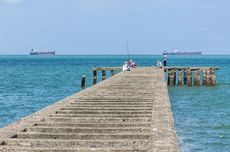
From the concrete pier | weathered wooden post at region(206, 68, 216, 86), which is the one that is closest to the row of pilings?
weathered wooden post at region(206, 68, 216, 86)

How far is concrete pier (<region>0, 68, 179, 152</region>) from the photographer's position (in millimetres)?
7539

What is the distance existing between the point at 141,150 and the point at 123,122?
8.72 ft

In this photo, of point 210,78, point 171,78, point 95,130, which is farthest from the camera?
point 171,78

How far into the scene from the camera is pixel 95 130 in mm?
8969

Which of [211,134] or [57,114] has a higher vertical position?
[57,114]

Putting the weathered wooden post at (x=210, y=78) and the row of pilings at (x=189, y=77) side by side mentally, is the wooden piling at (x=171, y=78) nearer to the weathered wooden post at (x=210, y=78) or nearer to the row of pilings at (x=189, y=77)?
the row of pilings at (x=189, y=77)

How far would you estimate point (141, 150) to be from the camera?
7.33 m

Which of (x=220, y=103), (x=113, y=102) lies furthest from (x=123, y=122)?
(x=220, y=103)

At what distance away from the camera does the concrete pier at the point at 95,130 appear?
7.54 meters

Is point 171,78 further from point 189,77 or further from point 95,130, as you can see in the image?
point 95,130

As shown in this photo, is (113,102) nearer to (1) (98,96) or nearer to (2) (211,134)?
(1) (98,96)

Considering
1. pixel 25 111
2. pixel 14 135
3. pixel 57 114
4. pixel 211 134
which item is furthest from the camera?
pixel 25 111

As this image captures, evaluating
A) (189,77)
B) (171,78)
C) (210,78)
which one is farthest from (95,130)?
(210,78)

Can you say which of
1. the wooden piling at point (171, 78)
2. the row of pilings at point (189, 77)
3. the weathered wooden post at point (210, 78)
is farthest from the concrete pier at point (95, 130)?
the weathered wooden post at point (210, 78)
